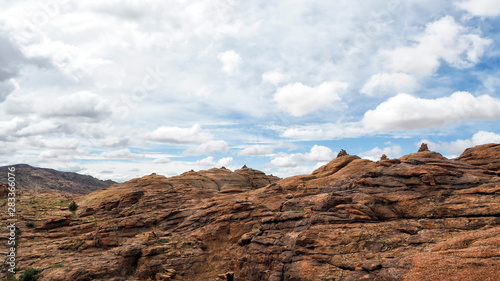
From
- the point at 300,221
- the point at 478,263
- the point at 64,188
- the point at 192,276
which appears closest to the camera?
the point at 478,263

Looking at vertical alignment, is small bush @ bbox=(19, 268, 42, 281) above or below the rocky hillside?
below

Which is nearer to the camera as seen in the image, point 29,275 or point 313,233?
point 313,233

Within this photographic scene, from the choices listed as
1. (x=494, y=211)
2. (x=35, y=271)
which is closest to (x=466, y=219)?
(x=494, y=211)

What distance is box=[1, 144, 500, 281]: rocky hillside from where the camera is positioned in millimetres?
17859

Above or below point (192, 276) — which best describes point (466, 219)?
above

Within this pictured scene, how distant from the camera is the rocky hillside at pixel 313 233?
17.9 metres

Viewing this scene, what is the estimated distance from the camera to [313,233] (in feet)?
76.3

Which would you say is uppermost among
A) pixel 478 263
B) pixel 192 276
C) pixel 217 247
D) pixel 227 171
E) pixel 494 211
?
pixel 227 171

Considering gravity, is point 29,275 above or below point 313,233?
below

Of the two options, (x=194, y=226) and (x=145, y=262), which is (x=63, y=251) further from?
(x=194, y=226)

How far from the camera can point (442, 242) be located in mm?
17688

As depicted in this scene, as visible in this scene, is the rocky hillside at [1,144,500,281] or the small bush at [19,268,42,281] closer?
the rocky hillside at [1,144,500,281]

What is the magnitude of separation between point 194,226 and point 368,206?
23.4m

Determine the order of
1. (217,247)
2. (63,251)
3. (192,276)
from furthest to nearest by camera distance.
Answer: (63,251) → (217,247) → (192,276)
